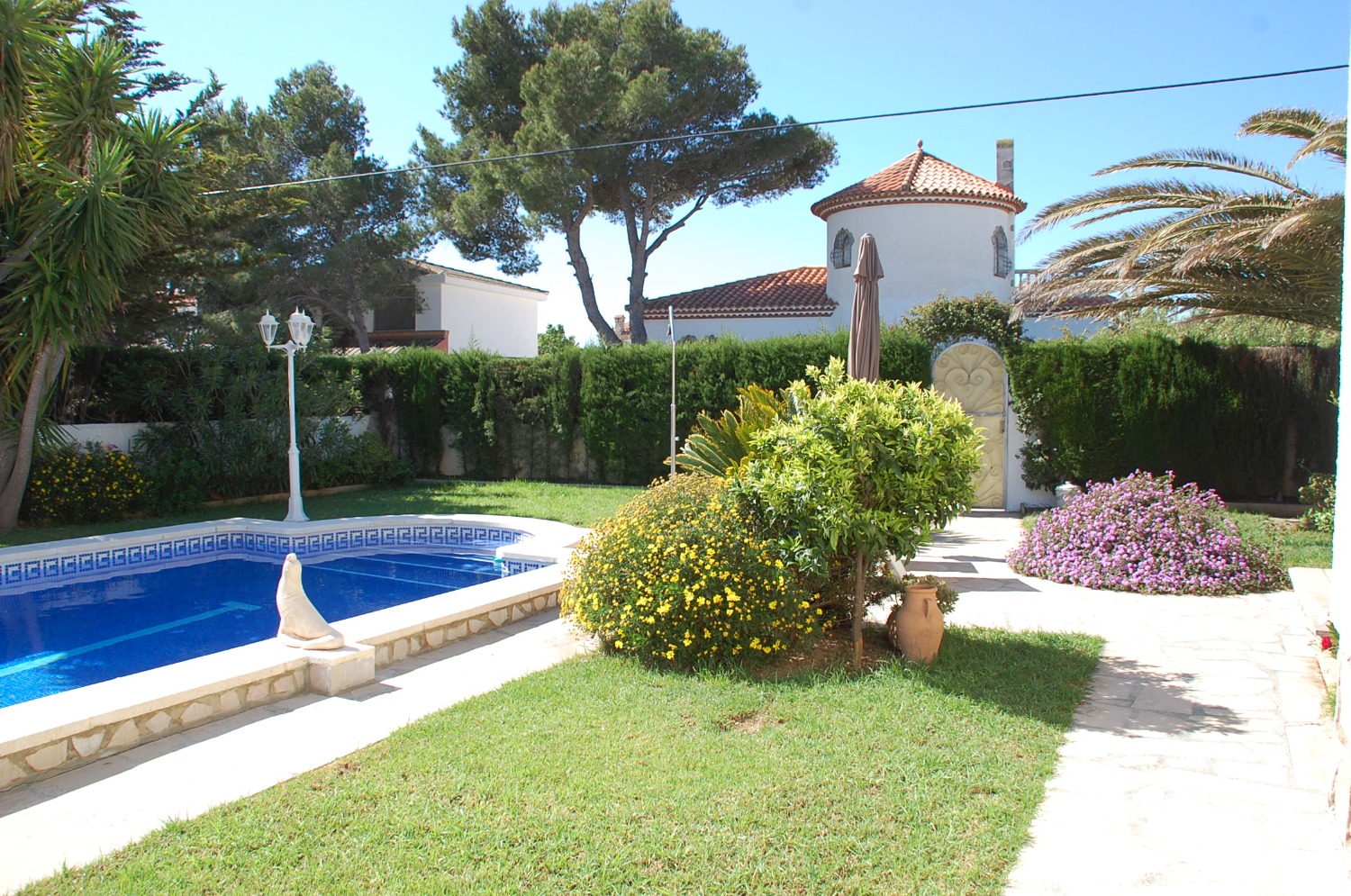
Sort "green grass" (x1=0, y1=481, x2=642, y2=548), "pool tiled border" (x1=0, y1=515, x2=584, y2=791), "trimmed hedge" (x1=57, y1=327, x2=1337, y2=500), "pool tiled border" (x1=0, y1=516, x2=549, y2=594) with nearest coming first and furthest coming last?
"pool tiled border" (x1=0, y1=515, x2=584, y2=791), "pool tiled border" (x1=0, y1=516, x2=549, y2=594), "green grass" (x1=0, y1=481, x2=642, y2=548), "trimmed hedge" (x1=57, y1=327, x2=1337, y2=500)

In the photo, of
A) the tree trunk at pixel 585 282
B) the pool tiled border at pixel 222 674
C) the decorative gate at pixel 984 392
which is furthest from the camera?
the tree trunk at pixel 585 282

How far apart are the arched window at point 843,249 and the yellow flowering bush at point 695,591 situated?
19460 mm

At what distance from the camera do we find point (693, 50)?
23.2 metres

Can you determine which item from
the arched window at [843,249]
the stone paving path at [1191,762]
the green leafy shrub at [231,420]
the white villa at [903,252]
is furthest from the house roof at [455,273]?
the stone paving path at [1191,762]

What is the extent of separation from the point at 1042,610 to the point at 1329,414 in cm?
896

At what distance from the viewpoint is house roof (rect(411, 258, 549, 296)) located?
31094 mm

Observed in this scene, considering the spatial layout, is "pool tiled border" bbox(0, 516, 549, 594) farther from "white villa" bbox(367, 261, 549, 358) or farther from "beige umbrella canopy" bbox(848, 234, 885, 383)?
"white villa" bbox(367, 261, 549, 358)

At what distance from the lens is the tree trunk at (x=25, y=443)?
12.4 metres

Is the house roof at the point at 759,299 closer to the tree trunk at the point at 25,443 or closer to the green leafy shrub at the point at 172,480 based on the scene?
the green leafy shrub at the point at 172,480

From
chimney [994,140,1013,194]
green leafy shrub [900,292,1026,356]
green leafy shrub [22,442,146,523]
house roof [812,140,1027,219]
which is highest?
chimney [994,140,1013,194]

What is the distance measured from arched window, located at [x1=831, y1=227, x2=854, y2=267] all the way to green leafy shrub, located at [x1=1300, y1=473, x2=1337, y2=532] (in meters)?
13.8

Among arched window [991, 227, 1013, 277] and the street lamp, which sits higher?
arched window [991, 227, 1013, 277]

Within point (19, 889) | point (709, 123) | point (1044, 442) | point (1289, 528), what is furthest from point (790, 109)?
point (19, 889)

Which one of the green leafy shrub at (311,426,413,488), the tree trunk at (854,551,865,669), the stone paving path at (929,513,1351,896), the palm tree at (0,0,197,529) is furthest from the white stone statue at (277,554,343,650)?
the green leafy shrub at (311,426,413,488)
